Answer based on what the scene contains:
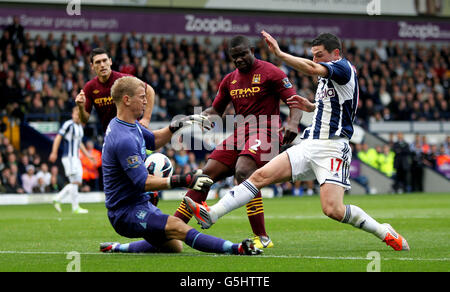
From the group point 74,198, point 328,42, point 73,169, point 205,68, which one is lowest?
point 74,198

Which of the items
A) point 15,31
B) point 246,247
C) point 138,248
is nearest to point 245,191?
point 246,247

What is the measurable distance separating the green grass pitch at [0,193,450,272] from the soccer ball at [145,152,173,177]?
93cm

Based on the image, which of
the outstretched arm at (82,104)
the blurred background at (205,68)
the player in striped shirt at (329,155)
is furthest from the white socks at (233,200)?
the blurred background at (205,68)

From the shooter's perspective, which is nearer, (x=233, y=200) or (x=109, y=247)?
(x=233, y=200)

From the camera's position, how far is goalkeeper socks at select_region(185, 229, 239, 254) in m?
7.52

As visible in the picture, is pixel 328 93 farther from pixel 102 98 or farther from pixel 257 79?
pixel 102 98

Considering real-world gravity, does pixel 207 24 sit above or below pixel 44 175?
above

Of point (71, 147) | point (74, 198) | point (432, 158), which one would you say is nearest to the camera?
point (74, 198)

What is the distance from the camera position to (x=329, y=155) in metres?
8.43

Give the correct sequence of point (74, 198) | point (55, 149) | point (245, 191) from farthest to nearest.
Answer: point (55, 149)
point (74, 198)
point (245, 191)

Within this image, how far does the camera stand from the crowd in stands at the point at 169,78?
78.6ft

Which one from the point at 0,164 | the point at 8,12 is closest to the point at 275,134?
the point at 0,164

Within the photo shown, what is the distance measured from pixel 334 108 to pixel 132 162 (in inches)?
95.6

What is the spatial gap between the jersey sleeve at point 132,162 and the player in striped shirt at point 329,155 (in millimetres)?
1080
